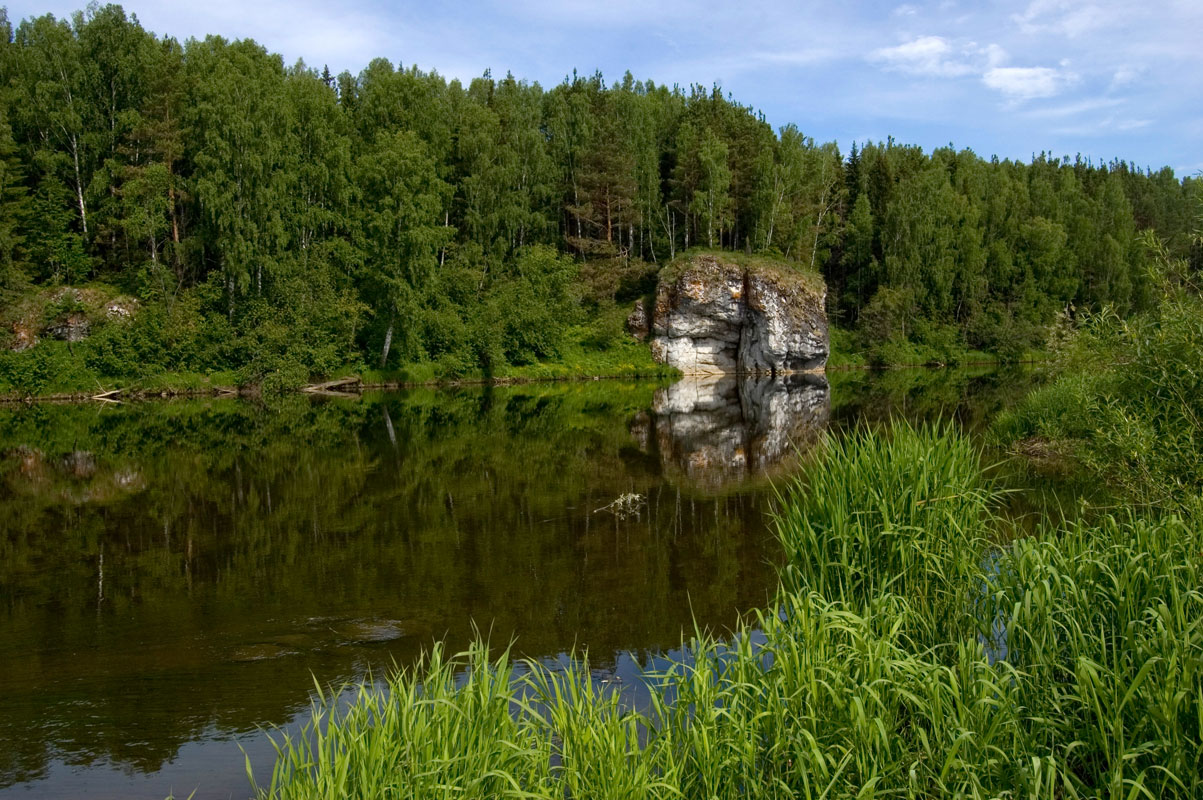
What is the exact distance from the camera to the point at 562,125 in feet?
214

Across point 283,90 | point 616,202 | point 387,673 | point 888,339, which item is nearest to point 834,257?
point 888,339

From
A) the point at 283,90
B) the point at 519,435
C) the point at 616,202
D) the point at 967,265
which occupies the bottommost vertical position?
the point at 519,435

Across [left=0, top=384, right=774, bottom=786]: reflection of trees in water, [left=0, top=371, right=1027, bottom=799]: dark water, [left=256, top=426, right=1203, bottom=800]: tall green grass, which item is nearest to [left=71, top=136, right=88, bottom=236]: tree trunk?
[left=0, top=371, right=1027, bottom=799]: dark water

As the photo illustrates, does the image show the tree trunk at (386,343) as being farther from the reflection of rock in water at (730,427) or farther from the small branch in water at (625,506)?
the small branch in water at (625,506)

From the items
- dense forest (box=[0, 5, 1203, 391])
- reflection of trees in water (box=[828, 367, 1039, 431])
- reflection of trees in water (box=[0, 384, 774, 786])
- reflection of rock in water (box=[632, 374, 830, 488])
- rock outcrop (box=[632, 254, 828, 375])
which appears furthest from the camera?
rock outcrop (box=[632, 254, 828, 375])

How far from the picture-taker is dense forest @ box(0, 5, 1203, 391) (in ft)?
148

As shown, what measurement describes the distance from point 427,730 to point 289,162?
49.2 meters

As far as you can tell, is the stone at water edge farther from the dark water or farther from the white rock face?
the dark water

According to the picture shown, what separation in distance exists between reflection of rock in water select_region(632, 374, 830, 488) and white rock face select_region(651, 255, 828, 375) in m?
9.52

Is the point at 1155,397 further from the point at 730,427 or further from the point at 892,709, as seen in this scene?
the point at 730,427

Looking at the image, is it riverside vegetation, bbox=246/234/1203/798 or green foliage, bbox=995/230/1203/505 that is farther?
green foliage, bbox=995/230/1203/505

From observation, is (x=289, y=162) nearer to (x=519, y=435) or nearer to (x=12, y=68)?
(x=12, y=68)

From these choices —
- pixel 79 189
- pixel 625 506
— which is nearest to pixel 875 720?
pixel 625 506

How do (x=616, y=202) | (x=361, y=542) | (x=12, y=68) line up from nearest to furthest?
(x=361, y=542) < (x=12, y=68) < (x=616, y=202)
